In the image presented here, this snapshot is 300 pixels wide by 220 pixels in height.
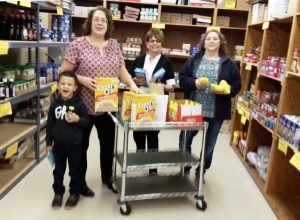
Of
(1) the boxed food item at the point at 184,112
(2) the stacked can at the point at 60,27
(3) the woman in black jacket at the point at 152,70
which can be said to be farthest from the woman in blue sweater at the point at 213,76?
(2) the stacked can at the point at 60,27

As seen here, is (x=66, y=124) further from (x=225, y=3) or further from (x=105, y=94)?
(x=225, y=3)

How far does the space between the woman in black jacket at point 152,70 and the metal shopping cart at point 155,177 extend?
199 millimetres

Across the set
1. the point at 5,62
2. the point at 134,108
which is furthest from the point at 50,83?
the point at 134,108

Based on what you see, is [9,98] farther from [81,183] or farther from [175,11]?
[175,11]

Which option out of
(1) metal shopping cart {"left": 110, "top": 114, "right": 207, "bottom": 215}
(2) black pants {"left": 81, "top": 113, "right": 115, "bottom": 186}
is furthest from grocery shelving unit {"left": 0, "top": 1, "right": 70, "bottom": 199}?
(1) metal shopping cart {"left": 110, "top": 114, "right": 207, "bottom": 215}

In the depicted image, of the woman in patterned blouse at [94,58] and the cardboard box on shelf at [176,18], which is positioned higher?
the cardboard box on shelf at [176,18]

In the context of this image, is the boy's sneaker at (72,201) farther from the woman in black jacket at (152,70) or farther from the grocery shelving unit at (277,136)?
the grocery shelving unit at (277,136)

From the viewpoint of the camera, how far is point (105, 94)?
2.44 m

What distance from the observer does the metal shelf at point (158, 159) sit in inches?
102

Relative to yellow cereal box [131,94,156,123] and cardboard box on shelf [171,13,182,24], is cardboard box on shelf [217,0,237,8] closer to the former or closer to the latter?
→ cardboard box on shelf [171,13,182,24]

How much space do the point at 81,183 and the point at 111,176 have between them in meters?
0.32

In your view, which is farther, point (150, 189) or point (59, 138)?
point (150, 189)

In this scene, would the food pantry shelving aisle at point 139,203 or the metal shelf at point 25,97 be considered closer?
the food pantry shelving aisle at point 139,203

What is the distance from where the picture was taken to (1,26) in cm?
293
